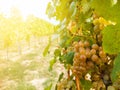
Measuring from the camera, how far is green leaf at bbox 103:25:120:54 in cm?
70

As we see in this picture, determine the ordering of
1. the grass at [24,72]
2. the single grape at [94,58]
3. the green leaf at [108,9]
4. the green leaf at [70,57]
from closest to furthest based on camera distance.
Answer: the green leaf at [108,9] → the single grape at [94,58] → the green leaf at [70,57] → the grass at [24,72]

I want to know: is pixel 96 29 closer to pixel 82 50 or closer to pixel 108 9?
pixel 82 50

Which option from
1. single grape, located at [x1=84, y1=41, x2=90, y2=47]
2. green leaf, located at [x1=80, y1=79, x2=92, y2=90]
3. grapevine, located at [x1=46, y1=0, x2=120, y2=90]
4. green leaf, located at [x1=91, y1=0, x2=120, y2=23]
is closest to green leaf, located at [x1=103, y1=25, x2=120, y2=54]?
green leaf, located at [x1=91, y1=0, x2=120, y2=23]

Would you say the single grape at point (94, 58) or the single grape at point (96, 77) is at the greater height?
the single grape at point (94, 58)

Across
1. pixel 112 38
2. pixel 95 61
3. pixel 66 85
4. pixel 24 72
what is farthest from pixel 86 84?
pixel 24 72

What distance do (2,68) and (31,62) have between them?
118 cm

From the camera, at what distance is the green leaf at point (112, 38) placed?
0.70 m

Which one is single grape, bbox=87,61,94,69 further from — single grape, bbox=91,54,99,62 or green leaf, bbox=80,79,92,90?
green leaf, bbox=80,79,92,90

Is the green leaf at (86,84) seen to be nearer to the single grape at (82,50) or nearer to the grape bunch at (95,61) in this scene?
the grape bunch at (95,61)

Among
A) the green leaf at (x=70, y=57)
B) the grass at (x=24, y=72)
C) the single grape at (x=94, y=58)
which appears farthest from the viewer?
the grass at (x=24, y=72)

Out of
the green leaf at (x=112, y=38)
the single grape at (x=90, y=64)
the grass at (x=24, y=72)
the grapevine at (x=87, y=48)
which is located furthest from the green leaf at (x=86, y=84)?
the grass at (x=24, y=72)

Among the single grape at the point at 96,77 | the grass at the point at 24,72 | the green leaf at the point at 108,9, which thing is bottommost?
the grass at the point at 24,72

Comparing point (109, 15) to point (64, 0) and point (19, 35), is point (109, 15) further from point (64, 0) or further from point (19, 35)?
point (19, 35)

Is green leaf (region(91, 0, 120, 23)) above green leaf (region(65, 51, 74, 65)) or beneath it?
above
